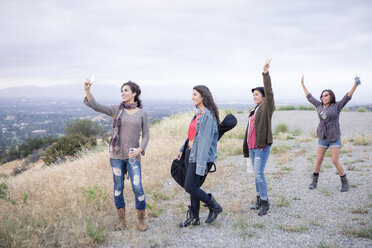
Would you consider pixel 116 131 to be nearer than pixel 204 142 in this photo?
No

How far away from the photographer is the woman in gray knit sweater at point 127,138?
12.2ft

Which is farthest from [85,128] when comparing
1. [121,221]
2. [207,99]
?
[207,99]

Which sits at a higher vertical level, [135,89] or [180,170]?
[135,89]

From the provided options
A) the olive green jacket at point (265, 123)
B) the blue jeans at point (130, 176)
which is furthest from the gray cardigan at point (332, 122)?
the blue jeans at point (130, 176)

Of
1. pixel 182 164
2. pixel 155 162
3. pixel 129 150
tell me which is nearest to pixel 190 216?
pixel 182 164

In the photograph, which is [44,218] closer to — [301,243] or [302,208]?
[301,243]

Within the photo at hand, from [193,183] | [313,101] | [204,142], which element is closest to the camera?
[204,142]

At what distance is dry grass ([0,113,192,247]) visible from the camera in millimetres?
3512

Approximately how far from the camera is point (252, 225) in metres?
3.86

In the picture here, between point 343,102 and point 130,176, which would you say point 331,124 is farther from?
point 130,176

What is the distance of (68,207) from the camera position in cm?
471

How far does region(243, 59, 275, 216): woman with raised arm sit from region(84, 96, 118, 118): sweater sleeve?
83.5 inches

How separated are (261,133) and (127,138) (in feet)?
6.43

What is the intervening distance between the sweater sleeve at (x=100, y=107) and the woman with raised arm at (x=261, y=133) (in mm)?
2121
